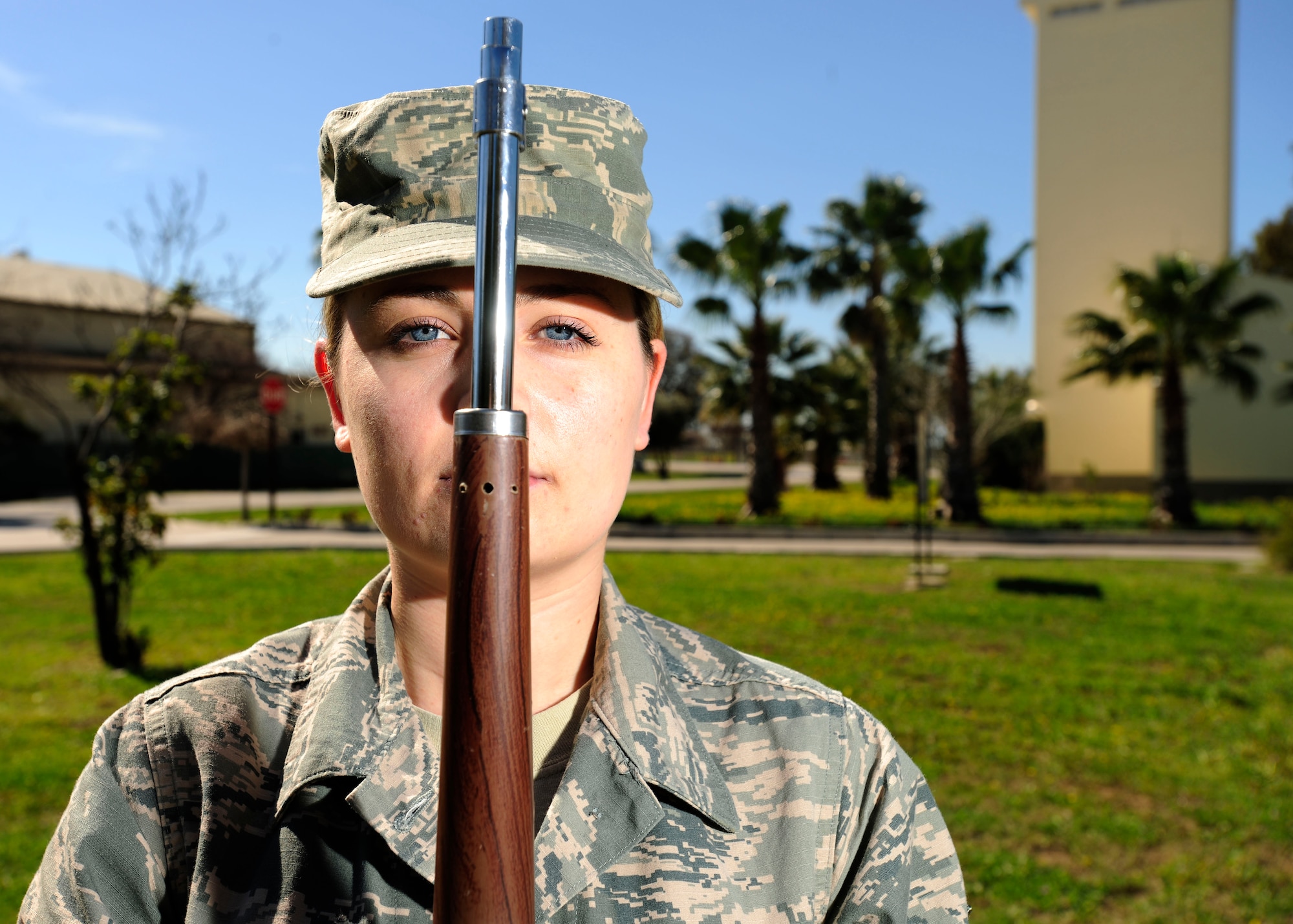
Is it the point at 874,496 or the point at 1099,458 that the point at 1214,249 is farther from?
the point at 874,496

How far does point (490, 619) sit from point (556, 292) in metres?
→ 0.50

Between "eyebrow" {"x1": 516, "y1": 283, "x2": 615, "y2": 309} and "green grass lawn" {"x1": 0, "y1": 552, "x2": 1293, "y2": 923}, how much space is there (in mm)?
3994

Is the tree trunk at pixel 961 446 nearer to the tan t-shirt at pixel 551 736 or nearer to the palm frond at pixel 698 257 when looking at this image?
the palm frond at pixel 698 257

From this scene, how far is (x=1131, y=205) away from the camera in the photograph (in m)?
28.2

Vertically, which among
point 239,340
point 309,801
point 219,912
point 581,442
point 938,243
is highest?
point 938,243

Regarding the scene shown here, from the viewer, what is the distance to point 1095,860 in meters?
4.89

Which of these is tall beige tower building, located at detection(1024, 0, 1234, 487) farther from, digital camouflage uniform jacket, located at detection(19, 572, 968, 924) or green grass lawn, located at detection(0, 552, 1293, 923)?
digital camouflage uniform jacket, located at detection(19, 572, 968, 924)

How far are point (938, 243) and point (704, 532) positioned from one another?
8.06 meters

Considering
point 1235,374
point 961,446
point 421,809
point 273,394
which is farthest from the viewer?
point 273,394

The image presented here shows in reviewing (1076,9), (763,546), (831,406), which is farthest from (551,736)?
(1076,9)

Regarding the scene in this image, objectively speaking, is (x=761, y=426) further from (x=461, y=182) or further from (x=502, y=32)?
(x=502, y=32)

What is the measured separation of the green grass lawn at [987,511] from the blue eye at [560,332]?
17.3 meters

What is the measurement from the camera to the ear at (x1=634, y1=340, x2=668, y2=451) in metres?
1.49

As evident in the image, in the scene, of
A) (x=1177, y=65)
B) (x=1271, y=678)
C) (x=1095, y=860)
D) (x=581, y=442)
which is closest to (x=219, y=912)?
(x=581, y=442)
